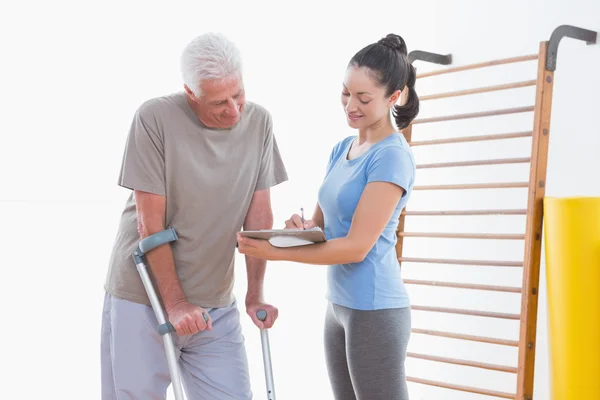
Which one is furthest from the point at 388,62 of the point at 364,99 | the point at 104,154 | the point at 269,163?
the point at 104,154

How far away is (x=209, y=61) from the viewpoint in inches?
68.1

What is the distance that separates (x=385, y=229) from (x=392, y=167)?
19cm

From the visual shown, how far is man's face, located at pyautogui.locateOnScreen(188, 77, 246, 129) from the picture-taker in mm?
1742

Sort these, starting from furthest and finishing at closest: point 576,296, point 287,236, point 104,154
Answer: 1. point 104,154
2. point 576,296
3. point 287,236

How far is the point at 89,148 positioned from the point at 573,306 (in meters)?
2.42

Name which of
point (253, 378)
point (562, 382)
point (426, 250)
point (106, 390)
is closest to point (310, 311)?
A: point (253, 378)

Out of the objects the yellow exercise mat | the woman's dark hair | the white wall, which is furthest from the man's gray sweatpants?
the white wall

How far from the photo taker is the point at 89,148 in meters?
3.63

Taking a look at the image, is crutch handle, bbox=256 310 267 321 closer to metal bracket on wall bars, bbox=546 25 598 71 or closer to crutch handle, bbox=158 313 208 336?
crutch handle, bbox=158 313 208 336

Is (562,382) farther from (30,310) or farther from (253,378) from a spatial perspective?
(30,310)

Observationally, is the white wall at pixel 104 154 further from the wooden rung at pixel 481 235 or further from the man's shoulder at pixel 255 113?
the man's shoulder at pixel 255 113

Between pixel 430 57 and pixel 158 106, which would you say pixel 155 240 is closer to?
pixel 158 106

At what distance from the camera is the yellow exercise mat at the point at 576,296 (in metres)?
2.45

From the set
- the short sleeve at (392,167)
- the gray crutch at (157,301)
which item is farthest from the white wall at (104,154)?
the gray crutch at (157,301)
